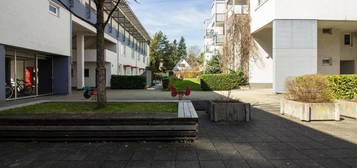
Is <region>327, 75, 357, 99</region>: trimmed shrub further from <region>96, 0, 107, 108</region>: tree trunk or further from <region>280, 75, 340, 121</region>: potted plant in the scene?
<region>96, 0, 107, 108</region>: tree trunk

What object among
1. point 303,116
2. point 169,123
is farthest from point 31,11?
point 303,116

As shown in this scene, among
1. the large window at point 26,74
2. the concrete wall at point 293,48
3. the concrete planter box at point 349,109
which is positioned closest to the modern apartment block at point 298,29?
the concrete wall at point 293,48

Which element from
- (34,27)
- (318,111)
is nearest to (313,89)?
(318,111)

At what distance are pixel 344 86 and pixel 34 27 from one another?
594 inches

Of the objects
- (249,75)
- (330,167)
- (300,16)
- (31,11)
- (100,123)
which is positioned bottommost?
(330,167)

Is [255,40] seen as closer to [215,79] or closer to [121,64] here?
[215,79]

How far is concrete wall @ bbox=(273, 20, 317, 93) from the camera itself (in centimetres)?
1523

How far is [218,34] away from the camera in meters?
26.9

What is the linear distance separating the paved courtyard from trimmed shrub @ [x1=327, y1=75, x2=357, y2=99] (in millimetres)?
5197

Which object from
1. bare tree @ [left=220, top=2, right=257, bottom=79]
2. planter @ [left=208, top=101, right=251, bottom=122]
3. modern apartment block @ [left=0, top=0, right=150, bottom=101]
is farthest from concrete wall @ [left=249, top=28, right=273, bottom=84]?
planter @ [left=208, top=101, right=251, bottom=122]

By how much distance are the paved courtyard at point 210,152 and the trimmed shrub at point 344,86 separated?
5.20m

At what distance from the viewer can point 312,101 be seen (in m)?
6.90

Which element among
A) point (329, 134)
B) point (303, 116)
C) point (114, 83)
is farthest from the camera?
point (114, 83)

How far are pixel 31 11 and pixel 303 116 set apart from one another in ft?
41.9
